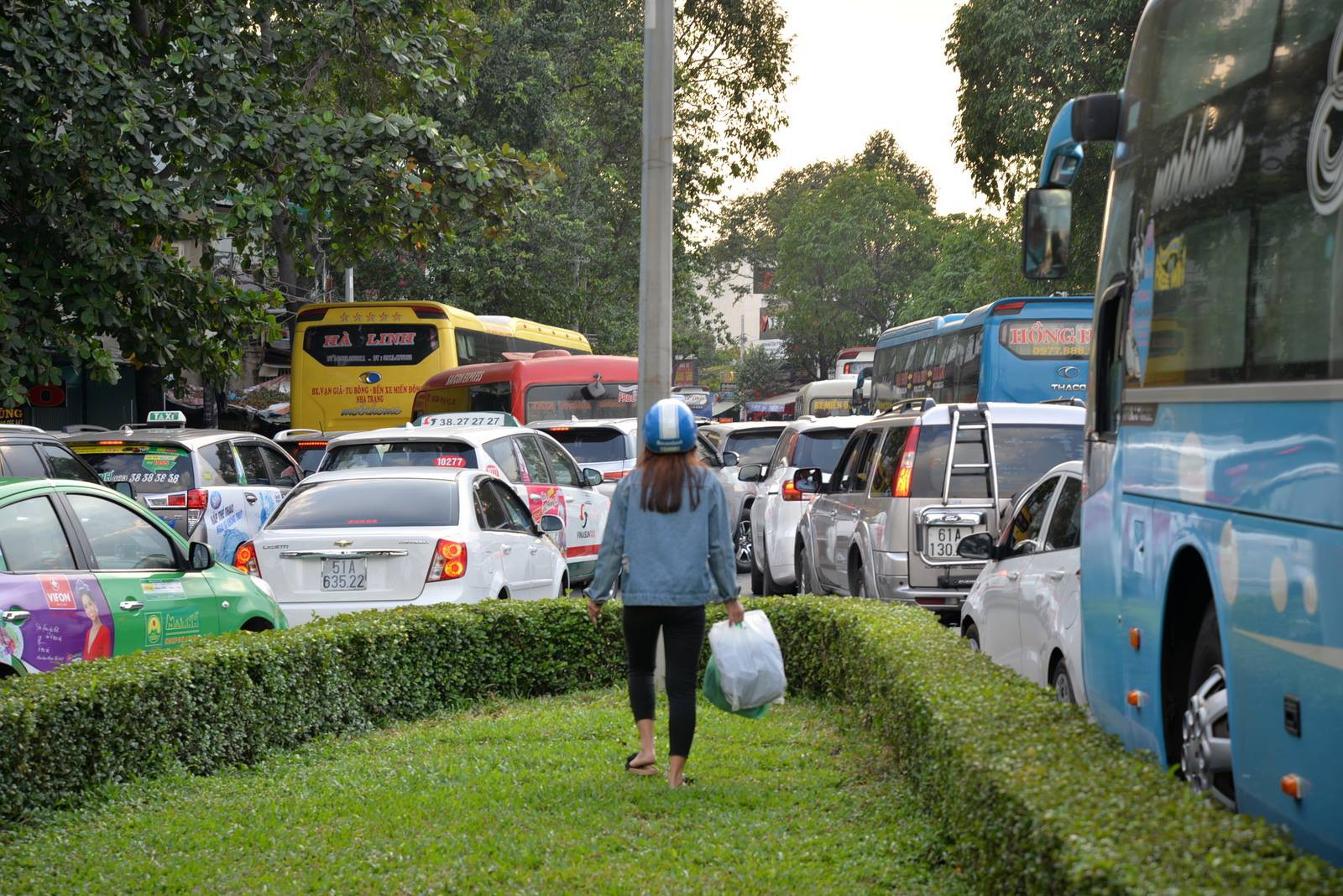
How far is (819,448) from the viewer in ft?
57.7

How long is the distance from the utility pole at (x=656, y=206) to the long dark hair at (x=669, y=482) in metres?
3.22

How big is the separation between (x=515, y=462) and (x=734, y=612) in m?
8.26

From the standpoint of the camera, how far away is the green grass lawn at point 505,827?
549 cm

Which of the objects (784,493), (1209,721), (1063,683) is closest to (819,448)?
(784,493)

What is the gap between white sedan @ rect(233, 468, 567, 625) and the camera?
10.7 m

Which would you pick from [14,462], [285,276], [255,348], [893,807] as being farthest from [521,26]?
[893,807]

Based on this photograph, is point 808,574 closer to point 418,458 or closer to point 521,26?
point 418,458

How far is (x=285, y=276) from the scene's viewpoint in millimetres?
34094

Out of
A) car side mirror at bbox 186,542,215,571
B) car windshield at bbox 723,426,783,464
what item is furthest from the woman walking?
car windshield at bbox 723,426,783,464

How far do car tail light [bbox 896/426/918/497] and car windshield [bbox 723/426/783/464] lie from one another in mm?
9637

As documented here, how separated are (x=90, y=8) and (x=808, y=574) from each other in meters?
9.35

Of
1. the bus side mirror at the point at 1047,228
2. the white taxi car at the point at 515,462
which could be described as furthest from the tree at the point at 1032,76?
the bus side mirror at the point at 1047,228

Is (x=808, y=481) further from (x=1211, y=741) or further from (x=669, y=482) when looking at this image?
(x=1211, y=741)

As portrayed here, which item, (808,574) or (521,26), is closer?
(808,574)
